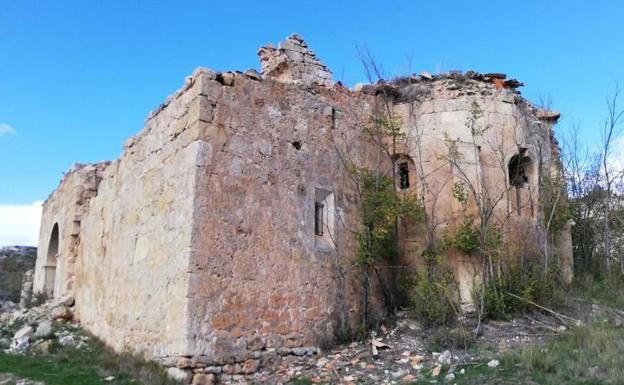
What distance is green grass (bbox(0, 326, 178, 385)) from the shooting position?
708cm

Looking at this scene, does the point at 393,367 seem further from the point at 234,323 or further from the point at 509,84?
the point at 509,84

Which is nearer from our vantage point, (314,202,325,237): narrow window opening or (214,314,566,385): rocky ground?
(214,314,566,385): rocky ground

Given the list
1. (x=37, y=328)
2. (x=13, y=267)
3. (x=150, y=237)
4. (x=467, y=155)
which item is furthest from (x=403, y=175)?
(x=13, y=267)

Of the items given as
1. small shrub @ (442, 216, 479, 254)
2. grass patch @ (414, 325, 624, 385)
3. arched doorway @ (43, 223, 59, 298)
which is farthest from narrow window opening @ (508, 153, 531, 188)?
arched doorway @ (43, 223, 59, 298)

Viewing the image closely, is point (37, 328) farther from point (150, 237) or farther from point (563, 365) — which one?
point (563, 365)

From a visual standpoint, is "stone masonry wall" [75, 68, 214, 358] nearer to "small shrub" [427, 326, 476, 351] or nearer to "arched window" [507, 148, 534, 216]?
"small shrub" [427, 326, 476, 351]

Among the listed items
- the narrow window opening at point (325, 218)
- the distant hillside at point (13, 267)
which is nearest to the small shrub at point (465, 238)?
the narrow window opening at point (325, 218)

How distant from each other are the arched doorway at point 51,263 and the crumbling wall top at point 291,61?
298 inches

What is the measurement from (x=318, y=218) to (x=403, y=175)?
238cm

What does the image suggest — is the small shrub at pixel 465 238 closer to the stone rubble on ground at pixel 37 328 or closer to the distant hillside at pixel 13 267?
the stone rubble on ground at pixel 37 328

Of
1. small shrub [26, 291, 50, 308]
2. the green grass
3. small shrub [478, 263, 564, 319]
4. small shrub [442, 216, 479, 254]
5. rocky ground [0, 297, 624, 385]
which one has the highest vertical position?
small shrub [442, 216, 479, 254]

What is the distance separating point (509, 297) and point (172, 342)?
519 cm

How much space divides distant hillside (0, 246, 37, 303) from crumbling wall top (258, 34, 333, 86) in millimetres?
11815

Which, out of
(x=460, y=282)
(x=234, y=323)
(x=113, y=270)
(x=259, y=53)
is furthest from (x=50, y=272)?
(x=460, y=282)
